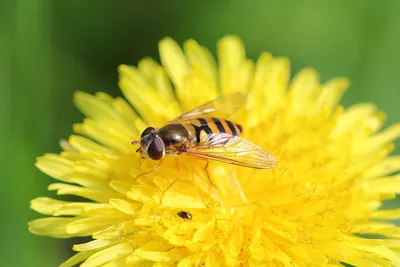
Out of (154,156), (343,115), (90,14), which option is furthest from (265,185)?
(90,14)

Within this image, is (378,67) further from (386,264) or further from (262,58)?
(386,264)

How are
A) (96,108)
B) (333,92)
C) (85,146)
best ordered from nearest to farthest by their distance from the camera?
1. (85,146)
2. (96,108)
3. (333,92)

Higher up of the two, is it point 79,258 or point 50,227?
point 50,227

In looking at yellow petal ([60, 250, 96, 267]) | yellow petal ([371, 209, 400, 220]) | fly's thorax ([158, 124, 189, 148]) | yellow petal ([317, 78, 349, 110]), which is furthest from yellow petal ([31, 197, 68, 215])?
yellow petal ([317, 78, 349, 110])

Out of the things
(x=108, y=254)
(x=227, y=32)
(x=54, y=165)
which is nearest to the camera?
(x=108, y=254)

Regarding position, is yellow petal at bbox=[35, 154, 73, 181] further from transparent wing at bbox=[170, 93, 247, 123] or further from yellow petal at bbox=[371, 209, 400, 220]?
yellow petal at bbox=[371, 209, 400, 220]

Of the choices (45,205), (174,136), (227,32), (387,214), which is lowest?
(45,205)

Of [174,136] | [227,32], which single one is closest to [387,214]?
[174,136]

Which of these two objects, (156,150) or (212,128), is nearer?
(156,150)

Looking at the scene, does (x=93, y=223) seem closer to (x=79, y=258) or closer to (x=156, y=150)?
(x=79, y=258)
